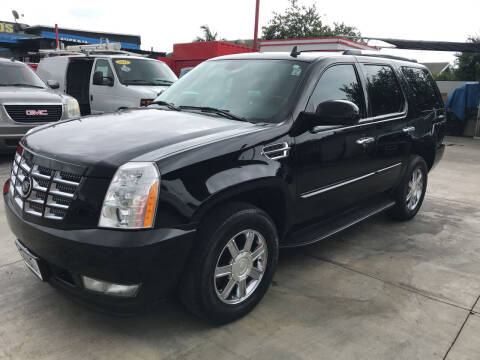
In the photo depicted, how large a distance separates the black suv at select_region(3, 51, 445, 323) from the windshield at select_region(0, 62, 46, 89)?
5114 millimetres

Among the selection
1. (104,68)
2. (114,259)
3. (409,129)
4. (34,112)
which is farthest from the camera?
(104,68)

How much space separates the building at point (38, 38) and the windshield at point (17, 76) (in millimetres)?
15345

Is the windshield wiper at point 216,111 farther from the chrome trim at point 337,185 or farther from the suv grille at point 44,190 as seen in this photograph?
the suv grille at point 44,190

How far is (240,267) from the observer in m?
2.73

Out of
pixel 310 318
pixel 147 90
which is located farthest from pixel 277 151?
pixel 147 90

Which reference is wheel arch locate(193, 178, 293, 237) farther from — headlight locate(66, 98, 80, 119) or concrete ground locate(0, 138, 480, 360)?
headlight locate(66, 98, 80, 119)

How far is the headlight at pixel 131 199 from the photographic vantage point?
221cm

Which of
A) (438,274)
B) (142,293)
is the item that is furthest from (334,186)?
(142,293)

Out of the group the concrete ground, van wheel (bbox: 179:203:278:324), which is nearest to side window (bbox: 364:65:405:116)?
the concrete ground

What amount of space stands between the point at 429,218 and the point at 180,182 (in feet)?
12.8

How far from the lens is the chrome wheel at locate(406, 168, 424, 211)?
480 cm

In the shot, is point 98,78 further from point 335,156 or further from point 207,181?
point 207,181

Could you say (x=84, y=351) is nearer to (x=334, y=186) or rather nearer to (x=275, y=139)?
(x=275, y=139)

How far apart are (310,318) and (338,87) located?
186cm
